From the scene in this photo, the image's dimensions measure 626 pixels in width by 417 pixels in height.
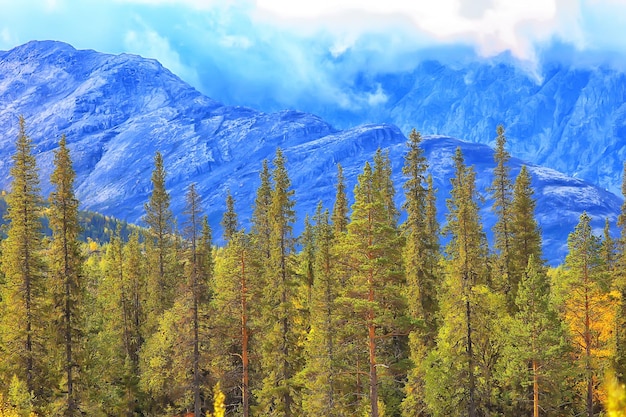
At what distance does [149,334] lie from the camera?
198 feet

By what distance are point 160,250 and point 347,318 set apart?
30.3 metres

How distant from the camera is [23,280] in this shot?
40.2 m

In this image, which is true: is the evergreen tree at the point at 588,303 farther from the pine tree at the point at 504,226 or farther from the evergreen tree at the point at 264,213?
the evergreen tree at the point at 264,213

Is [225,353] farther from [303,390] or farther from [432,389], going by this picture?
[432,389]

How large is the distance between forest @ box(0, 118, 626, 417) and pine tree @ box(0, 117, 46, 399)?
82 mm

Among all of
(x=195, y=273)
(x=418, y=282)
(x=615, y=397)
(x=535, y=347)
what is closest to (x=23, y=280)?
(x=195, y=273)

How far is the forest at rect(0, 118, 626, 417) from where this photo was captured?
124 ft

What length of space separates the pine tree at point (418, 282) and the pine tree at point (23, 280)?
22973mm

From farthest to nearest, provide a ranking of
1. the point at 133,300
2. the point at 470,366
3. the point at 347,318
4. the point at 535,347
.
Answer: the point at 133,300, the point at 470,366, the point at 535,347, the point at 347,318

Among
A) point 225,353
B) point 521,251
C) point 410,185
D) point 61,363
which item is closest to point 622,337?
point 521,251

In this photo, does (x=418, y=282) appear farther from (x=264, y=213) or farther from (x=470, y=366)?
(x=264, y=213)

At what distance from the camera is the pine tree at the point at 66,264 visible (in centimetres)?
4062

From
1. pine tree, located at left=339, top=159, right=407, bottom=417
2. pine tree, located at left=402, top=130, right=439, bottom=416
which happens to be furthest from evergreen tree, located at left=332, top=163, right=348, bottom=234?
pine tree, located at left=339, top=159, right=407, bottom=417

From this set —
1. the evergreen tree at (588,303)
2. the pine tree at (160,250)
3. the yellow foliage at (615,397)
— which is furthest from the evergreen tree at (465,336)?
the yellow foliage at (615,397)
